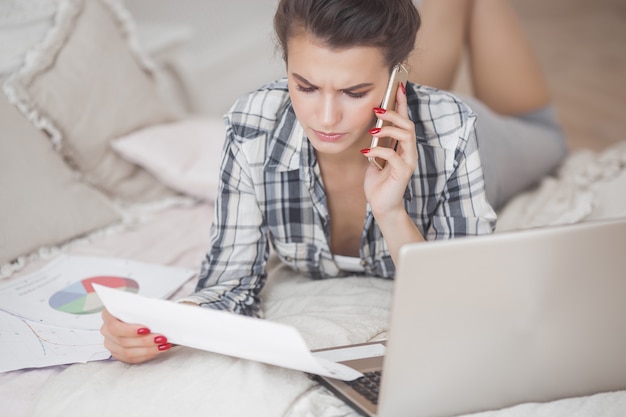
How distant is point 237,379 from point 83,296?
0.51 meters

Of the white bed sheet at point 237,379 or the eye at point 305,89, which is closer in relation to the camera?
the white bed sheet at point 237,379

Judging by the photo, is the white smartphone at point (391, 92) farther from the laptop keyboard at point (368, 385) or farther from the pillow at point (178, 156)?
the pillow at point (178, 156)

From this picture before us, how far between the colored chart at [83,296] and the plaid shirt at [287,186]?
23 centimetres

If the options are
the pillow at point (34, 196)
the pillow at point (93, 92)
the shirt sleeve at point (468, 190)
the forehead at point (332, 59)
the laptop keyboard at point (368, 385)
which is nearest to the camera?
the laptop keyboard at point (368, 385)

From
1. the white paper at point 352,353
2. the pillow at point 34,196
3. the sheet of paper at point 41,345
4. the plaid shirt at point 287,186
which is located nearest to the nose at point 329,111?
the plaid shirt at point 287,186

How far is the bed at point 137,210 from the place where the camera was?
1.12 meters

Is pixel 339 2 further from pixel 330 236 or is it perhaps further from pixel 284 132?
pixel 330 236

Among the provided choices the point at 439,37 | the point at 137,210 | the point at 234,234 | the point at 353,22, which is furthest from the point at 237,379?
the point at 439,37

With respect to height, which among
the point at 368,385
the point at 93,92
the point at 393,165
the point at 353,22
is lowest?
the point at 368,385

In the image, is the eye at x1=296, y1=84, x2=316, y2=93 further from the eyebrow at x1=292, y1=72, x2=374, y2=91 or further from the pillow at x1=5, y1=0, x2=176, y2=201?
the pillow at x1=5, y1=0, x2=176, y2=201

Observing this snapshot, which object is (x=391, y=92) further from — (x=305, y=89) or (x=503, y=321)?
(x=503, y=321)

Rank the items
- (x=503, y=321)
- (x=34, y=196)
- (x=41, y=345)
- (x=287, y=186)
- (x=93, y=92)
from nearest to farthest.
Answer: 1. (x=503, y=321)
2. (x=41, y=345)
3. (x=287, y=186)
4. (x=34, y=196)
5. (x=93, y=92)

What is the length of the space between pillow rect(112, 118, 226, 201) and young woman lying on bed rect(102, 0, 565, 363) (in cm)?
45

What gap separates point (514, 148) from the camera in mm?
1944
